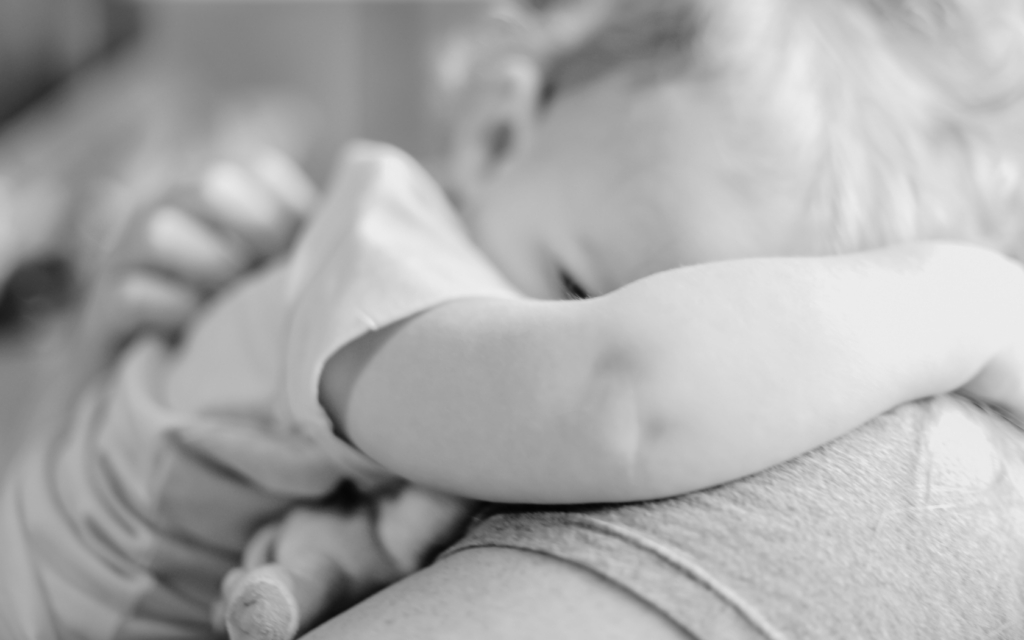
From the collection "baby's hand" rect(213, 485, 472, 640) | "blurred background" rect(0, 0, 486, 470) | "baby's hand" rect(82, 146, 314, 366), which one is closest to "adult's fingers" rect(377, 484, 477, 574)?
"baby's hand" rect(213, 485, 472, 640)

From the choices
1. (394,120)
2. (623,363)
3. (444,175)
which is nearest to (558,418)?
(623,363)

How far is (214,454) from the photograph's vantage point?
0.62 m

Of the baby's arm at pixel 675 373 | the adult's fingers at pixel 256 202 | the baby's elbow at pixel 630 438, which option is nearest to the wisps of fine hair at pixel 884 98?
the baby's arm at pixel 675 373

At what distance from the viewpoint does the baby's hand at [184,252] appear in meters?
0.94

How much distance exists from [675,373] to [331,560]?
0.24 metres

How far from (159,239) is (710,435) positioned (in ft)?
2.38

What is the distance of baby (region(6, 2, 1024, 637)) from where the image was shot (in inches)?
Answer: 15.6

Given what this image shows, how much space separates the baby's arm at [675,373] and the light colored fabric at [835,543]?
13 mm

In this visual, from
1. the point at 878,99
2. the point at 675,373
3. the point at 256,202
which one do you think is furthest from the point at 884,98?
the point at 256,202

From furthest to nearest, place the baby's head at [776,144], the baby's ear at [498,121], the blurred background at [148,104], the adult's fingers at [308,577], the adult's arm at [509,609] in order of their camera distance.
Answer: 1. the blurred background at [148,104]
2. the baby's ear at [498,121]
3. the baby's head at [776,144]
4. the adult's fingers at [308,577]
5. the adult's arm at [509,609]

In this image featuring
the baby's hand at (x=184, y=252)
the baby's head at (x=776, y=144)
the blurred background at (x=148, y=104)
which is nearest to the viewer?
the baby's head at (x=776, y=144)

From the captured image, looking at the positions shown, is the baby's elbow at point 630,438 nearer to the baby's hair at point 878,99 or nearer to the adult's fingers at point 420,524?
the adult's fingers at point 420,524

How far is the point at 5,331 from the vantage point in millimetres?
1723

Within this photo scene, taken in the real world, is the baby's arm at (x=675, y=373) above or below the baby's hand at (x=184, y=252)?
above
